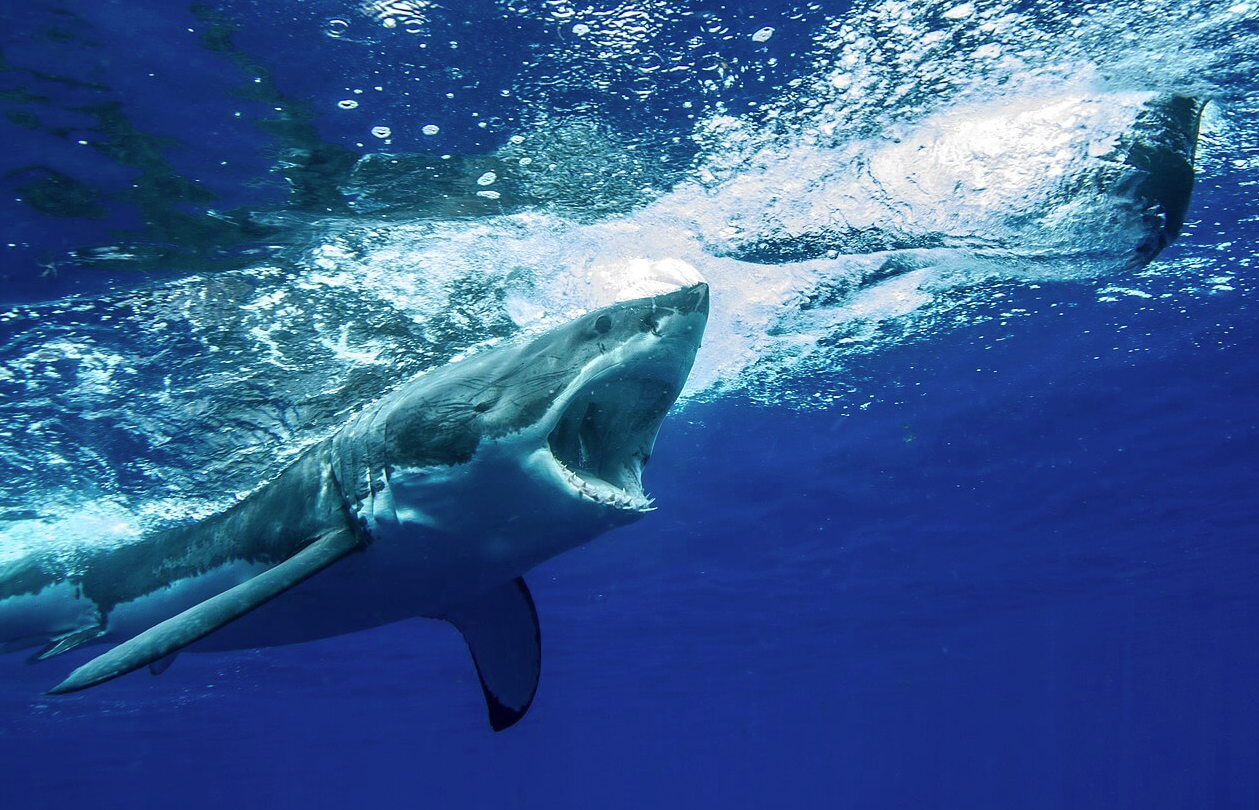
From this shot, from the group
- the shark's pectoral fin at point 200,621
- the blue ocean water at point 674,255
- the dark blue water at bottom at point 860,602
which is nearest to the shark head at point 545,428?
the shark's pectoral fin at point 200,621

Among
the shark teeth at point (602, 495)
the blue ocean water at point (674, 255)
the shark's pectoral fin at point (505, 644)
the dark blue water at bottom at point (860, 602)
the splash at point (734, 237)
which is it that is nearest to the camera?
the shark teeth at point (602, 495)

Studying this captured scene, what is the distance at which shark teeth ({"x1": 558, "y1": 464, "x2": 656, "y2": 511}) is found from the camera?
348cm

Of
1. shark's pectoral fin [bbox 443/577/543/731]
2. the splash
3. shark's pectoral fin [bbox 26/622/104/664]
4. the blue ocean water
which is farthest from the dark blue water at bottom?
shark's pectoral fin [bbox 26/622/104/664]

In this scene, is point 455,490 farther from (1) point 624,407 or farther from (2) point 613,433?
→ (1) point 624,407

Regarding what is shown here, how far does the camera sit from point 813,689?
168ft

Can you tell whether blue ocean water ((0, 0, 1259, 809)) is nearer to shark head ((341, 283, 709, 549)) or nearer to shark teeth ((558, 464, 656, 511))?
shark head ((341, 283, 709, 549))

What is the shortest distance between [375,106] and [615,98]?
1921mm

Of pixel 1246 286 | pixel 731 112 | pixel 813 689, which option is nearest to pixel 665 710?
pixel 813 689

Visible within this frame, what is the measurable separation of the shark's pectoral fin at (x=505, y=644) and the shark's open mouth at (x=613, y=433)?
2111 millimetres

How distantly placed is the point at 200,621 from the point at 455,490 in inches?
51.5

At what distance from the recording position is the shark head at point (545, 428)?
342 centimetres

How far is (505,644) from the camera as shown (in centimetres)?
581

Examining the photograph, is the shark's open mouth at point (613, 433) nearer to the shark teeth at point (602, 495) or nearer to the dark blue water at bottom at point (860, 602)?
the shark teeth at point (602, 495)

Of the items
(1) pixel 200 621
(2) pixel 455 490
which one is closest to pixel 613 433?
(2) pixel 455 490
